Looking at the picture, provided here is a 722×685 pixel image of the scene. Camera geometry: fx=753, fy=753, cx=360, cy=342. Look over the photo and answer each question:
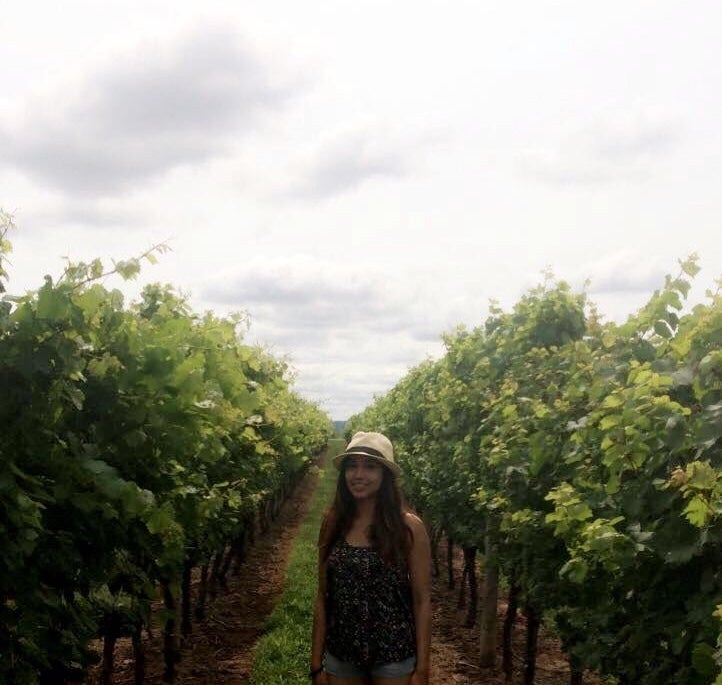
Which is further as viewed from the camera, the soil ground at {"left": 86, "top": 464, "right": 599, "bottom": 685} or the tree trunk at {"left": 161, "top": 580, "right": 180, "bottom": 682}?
the soil ground at {"left": 86, "top": 464, "right": 599, "bottom": 685}

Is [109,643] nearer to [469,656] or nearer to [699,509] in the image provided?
[699,509]

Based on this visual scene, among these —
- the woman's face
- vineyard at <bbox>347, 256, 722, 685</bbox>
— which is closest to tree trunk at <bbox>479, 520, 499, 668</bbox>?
vineyard at <bbox>347, 256, 722, 685</bbox>

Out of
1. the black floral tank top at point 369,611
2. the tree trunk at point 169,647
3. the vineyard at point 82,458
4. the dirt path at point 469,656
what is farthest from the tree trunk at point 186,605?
the black floral tank top at point 369,611

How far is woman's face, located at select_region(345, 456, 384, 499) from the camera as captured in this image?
4598 millimetres

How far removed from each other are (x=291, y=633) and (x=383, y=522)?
24.3 ft

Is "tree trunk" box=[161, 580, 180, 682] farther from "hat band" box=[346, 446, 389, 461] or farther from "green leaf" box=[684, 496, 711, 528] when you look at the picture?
"green leaf" box=[684, 496, 711, 528]

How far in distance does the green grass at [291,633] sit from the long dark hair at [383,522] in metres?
5.11

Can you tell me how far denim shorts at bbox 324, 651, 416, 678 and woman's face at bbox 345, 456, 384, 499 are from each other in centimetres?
96

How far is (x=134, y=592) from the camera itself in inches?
188

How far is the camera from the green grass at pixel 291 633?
945cm

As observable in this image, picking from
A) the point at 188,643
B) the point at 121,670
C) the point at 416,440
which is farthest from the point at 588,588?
the point at 416,440

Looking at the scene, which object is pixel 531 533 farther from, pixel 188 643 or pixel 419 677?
pixel 188 643

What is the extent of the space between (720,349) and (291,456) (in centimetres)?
1660

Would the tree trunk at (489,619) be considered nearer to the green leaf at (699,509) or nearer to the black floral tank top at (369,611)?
the black floral tank top at (369,611)
